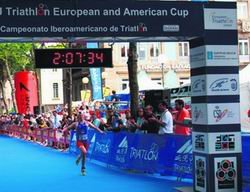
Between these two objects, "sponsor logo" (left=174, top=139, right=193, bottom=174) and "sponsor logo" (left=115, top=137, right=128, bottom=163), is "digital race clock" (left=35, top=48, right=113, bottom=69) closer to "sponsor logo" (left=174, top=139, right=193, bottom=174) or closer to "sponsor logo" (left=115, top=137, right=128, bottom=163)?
"sponsor logo" (left=174, top=139, right=193, bottom=174)

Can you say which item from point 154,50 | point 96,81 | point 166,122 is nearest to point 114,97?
point 96,81

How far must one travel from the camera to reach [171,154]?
14680mm

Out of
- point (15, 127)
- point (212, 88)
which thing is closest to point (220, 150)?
point (212, 88)

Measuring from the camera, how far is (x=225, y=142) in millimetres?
11609

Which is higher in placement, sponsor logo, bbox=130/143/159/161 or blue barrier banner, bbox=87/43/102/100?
blue barrier banner, bbox=87/43/102/100

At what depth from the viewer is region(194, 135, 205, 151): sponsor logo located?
11672 millimetres

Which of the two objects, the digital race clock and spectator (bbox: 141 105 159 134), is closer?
the digital race clock

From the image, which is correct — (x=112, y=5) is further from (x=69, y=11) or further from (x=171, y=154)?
(x=171, y=154)

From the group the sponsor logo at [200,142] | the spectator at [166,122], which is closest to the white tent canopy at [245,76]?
the spectator at [166,122]

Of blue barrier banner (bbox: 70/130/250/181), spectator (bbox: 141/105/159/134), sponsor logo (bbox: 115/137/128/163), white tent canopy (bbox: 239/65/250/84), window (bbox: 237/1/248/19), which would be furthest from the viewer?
window (bbox: 237/1/248/19)

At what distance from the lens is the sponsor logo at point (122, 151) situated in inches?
676

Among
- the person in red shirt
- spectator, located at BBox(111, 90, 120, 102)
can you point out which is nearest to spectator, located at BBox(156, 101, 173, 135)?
the person in red shirt

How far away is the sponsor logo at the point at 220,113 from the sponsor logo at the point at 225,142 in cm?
37

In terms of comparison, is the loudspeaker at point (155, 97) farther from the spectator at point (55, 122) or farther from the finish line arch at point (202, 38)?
the spectator at point (55, 122)
